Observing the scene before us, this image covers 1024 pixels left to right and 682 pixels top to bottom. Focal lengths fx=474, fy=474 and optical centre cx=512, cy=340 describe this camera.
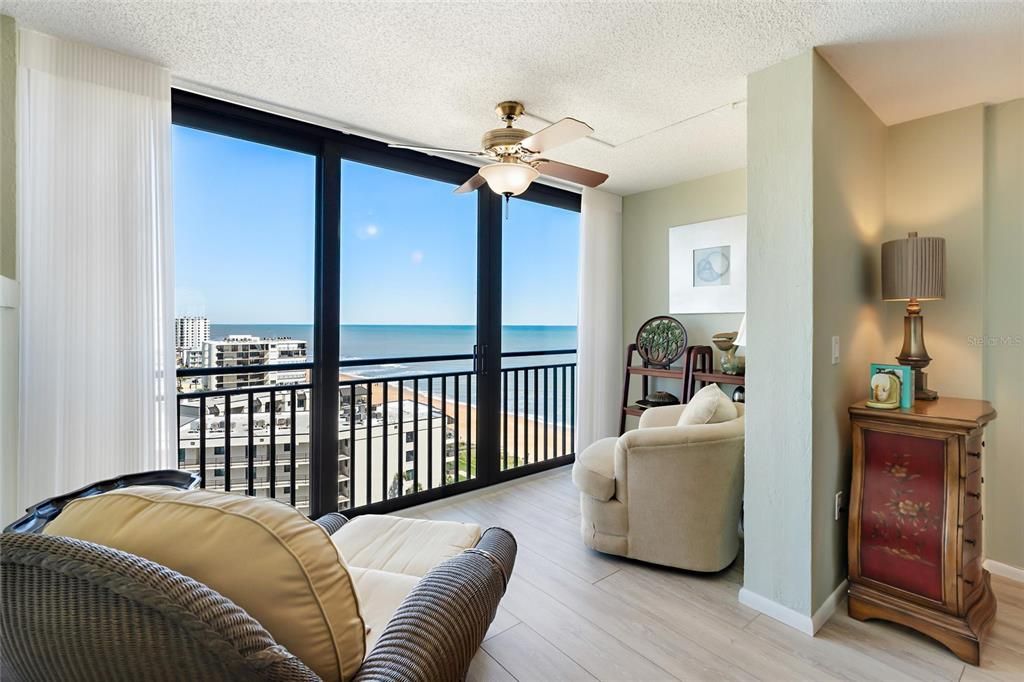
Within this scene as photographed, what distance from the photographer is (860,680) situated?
66.5 inches

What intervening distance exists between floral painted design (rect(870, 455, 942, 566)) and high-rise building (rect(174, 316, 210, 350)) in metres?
3.31

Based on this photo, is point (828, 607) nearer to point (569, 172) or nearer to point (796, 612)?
point (796, 612)

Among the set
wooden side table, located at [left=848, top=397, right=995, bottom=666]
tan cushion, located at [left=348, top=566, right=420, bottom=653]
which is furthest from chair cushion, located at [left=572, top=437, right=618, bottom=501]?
tan cushion, located at [left=348, top=566, right=420, bottom=653]

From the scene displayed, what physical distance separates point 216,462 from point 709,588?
269cm

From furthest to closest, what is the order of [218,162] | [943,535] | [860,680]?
1. [218,162]
2. [943,535]
3. [860,680]

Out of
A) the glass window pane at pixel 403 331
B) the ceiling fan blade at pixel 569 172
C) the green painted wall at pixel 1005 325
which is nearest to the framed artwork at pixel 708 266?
the green painted wall at pixel 1005 325

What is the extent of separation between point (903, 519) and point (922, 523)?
0.06m

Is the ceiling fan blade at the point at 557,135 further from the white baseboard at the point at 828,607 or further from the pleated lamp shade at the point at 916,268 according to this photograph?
the white baseboard at the point at 828,607

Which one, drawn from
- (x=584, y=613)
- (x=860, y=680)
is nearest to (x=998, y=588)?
(x=860, y=680)

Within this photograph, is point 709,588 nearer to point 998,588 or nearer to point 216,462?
point 998,588

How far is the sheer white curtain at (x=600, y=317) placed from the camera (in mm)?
4027

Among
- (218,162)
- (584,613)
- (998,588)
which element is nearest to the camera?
(584,613)

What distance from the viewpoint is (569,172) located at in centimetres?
248

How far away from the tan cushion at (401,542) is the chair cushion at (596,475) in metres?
0.96
